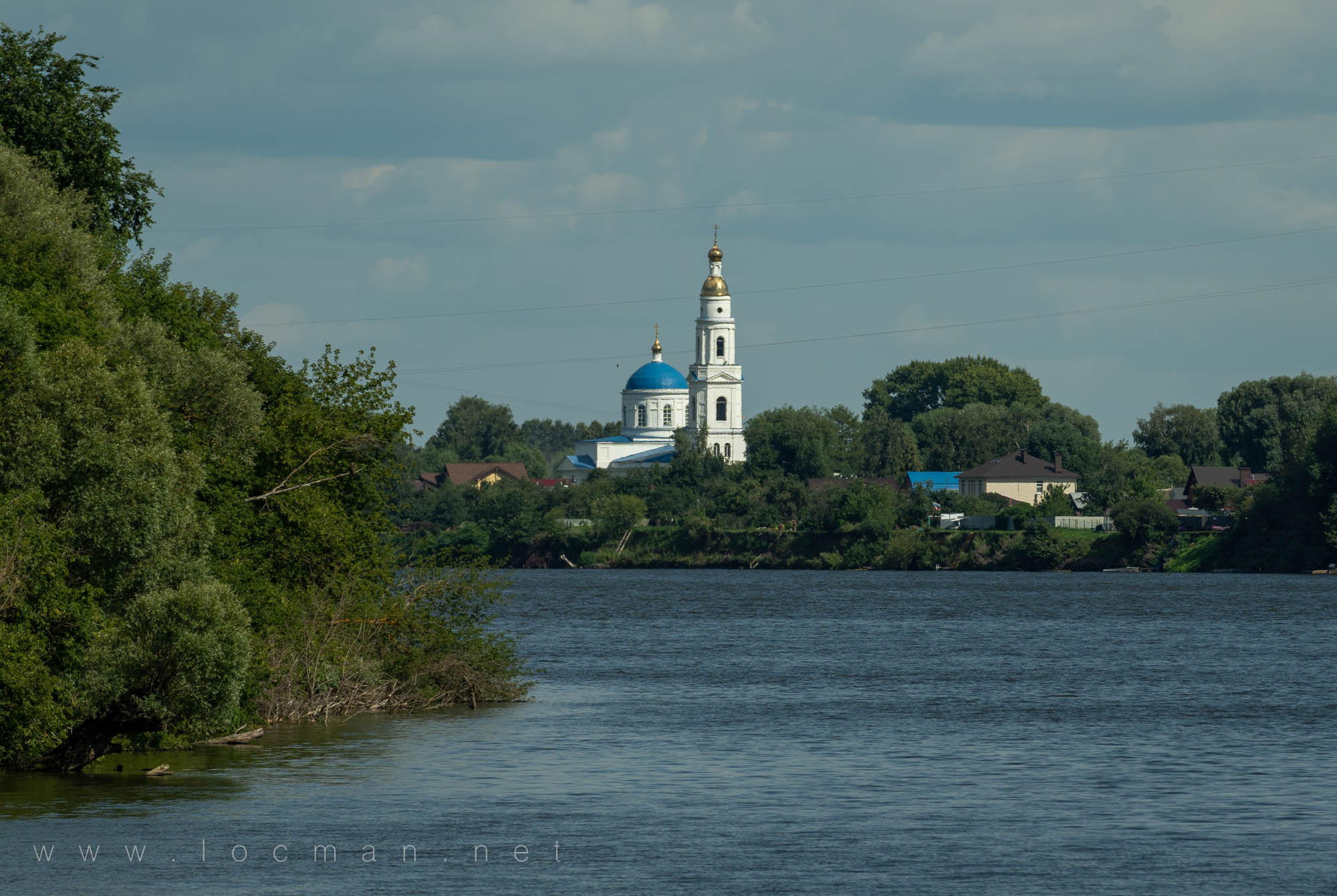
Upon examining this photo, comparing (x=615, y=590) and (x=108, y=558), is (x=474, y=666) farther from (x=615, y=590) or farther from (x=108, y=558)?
(x=615, y=590)

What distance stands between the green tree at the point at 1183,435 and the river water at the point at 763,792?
441ft

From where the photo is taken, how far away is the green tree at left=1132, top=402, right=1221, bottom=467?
623 feet

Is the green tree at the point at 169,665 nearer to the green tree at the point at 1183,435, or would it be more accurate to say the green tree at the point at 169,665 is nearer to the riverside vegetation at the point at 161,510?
the riverside vegetation at the point at 161,510

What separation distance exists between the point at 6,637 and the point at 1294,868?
19.5m

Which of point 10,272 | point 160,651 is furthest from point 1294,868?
point 10,272

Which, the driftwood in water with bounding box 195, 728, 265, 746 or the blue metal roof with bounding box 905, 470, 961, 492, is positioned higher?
the blue metal roof with bounding box 905, 470, 961, 492

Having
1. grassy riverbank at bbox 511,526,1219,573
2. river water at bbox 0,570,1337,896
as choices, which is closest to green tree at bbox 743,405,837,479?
grassy riverbank at bbox 511,526,1219,573

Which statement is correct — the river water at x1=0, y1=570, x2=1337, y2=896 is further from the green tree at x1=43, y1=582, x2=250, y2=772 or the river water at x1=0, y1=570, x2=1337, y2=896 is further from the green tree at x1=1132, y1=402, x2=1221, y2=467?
the green tree at x1=1132, y1=402, x2=1221, y2=467

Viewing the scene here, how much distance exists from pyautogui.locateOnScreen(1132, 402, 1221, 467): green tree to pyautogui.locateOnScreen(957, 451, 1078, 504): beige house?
23476 mm

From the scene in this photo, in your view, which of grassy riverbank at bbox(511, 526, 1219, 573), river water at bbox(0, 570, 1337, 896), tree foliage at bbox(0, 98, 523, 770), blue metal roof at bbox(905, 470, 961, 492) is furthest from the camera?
blue metal roof at bbox(905, 470, 961, 492)

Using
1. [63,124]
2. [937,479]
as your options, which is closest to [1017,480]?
[937,479]

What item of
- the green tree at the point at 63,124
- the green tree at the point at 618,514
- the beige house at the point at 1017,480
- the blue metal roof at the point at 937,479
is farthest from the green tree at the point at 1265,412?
the green tree at the point at 63,124

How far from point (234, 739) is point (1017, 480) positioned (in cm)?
14047

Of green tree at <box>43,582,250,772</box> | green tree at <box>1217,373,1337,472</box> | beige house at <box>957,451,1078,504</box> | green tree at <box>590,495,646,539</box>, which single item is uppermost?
green tree at <box>1217,373,1337,472</box>
